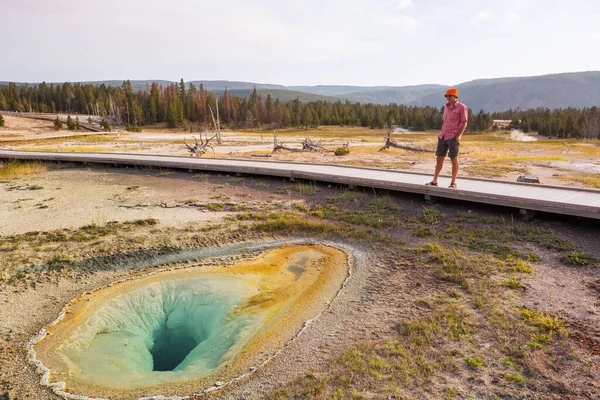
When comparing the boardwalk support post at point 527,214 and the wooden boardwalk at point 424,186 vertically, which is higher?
the wooden boardwalk at point 424,186

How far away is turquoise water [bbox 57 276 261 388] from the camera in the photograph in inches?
189

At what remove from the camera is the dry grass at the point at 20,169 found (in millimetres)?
17375

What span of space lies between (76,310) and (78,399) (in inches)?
88.2

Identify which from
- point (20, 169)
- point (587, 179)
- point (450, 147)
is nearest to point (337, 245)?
point (450, 147)

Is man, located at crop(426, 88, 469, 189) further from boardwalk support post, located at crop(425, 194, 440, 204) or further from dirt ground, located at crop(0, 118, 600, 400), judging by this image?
dirt ground, located at crop(0, 118, 600, 400)

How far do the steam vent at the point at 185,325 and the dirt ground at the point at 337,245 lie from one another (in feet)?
1.06

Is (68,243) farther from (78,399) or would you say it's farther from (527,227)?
(527,227)

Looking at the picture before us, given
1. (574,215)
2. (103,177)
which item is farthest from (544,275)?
(103,177)

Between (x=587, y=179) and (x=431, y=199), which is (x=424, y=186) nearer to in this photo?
(x=431, y=199)

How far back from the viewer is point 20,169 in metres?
18.4

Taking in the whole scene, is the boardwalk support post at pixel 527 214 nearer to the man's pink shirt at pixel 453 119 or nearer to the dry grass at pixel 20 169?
the man's pink shirt at pixel 453 119

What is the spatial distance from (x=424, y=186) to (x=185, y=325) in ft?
23.8

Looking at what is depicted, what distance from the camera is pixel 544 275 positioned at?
6.31m

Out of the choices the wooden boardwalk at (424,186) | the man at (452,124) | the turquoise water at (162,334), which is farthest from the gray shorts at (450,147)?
the turquoise water at (162,334)
